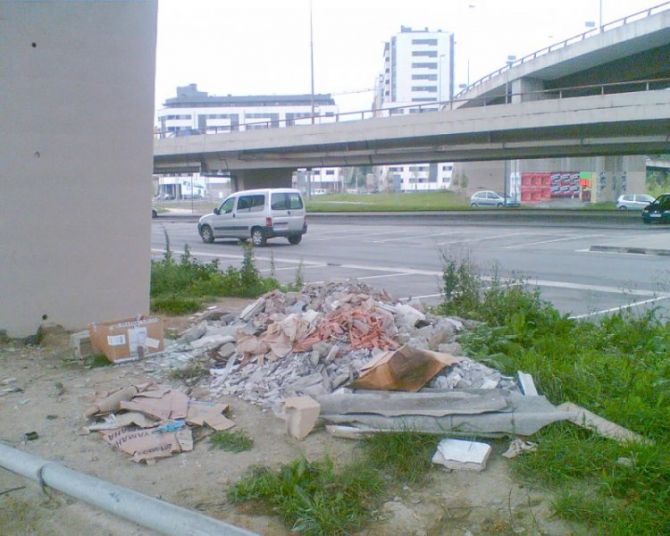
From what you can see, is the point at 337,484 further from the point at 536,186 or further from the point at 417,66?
the point at 417,66

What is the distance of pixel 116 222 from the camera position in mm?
10086

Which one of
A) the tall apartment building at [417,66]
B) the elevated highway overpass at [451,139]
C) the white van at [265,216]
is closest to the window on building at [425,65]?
the tall apartment building at [417,66]

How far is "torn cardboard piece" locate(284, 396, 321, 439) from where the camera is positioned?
5.61 meters

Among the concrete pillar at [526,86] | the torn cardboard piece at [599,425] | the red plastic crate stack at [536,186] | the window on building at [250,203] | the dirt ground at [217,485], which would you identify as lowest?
the dirt ground at [217,485]

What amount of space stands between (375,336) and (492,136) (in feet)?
137

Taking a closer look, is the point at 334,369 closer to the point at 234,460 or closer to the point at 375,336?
the point at 375,336

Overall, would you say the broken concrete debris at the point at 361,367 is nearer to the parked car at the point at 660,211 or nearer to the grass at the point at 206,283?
the grass at the point at 206,283

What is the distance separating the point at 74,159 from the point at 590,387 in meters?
6.89

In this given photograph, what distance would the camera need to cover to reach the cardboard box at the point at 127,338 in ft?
26.3

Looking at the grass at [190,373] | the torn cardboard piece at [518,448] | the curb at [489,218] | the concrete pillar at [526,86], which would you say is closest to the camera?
the torn cardboard piece at [518,448]

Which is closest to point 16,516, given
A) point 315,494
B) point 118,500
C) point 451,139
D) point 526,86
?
point 118,500

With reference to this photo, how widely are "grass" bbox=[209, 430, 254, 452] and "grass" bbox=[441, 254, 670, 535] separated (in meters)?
1.97

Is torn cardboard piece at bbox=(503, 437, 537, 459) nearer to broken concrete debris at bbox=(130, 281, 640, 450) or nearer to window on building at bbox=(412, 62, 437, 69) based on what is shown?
broken concrete debris at bbox=(130, 281, 640, 450)

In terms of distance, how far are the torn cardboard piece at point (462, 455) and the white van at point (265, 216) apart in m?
23.6
